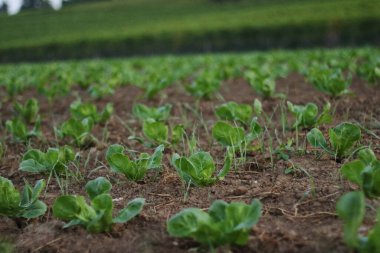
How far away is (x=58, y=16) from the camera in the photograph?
51594 millimetres

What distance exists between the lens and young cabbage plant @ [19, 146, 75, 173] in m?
1.96

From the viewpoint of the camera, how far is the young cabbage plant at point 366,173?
1.28 metres

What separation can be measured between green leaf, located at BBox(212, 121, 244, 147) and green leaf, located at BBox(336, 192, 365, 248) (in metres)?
0.97

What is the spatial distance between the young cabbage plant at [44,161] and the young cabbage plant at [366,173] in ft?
4.32

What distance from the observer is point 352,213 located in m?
1.02

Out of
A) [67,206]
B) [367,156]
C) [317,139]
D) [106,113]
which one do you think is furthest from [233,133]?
[106,113]

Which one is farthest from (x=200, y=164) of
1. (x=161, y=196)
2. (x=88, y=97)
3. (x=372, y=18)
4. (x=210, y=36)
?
(x=210, y=36)

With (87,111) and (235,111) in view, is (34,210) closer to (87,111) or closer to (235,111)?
(235,111)

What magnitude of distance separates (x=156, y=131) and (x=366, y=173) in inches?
52.0

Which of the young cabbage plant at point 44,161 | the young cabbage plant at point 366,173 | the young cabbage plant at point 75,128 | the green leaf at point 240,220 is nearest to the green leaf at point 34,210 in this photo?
the young cabbage plant at point 44,161

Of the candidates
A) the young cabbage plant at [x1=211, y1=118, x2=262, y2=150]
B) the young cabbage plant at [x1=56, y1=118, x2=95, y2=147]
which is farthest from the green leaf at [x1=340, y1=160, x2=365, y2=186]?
the young cabbage plant at [x1=56, y1=118, x2=95, y2=147]

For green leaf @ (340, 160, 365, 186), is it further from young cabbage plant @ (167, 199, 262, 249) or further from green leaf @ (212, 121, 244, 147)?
green leaf @ (212, 121, 244, 147)

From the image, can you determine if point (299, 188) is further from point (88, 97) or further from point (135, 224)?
point (88, 97)

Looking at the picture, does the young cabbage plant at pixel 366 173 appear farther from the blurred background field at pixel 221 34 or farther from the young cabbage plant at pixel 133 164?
the blurred background field at pixel 221 34
